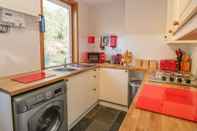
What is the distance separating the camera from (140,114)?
895mm

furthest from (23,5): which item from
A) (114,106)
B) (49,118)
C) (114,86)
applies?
(114,106)

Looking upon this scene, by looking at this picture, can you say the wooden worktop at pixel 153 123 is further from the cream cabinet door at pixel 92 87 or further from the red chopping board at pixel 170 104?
the cream cabinet door at pixel 92 87

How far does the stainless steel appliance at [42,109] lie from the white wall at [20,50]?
0.54m

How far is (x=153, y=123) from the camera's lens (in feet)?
2.58

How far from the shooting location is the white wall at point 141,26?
Result: 8.22ft

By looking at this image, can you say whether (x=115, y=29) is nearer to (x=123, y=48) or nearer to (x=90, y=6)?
(x=123, y=48)

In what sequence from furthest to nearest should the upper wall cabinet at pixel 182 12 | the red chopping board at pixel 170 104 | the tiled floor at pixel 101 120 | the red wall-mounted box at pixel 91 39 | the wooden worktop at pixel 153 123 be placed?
1. the red wall-mounted box at pixel 91 39
2. the tiled floor at pixel 101 120
3. the red chopping board at pixel 170 104
4. the wooden worktop at pixel 153 123
5. the upper wall cabinet at pixel 182 12

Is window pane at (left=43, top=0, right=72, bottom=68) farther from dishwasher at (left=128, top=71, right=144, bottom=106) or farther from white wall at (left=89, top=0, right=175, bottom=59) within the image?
dishwasher at (left=128, top=71, right=144, bottom=106)

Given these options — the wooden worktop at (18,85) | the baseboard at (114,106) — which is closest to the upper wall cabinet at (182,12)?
the wooden worktop at (18,85)

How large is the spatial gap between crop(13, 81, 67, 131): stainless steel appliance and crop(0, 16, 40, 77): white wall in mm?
538

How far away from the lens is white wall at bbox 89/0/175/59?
8.22 feet

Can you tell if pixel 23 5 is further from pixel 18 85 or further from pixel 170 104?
pixel 170 104

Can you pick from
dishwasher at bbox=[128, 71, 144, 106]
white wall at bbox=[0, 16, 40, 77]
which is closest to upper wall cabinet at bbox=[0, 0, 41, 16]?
white wall at bbox=[0, 16, 40, 77]

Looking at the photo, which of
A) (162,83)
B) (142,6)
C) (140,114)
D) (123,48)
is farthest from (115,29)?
(140,114)
